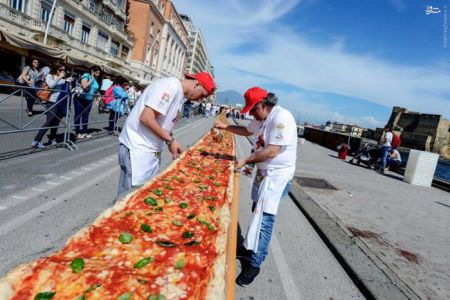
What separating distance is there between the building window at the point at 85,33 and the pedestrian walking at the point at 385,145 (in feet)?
117

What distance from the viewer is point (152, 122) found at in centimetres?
335

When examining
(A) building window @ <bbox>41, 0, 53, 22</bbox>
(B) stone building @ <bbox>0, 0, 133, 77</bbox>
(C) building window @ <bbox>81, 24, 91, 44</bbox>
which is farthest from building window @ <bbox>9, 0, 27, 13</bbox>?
(C) building window @ <bbox>81, 24, 91, 44</bbox>

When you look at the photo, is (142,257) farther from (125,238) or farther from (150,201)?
(150,201)

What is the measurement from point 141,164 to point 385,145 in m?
15.3

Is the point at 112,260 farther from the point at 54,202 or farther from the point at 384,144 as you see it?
the point at 384,144

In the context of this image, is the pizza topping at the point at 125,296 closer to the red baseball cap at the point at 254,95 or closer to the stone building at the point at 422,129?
the red baseball cap at the point at 254,95

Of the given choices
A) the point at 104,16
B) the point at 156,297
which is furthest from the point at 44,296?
the point at 104,16

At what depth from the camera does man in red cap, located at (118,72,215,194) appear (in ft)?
11.0

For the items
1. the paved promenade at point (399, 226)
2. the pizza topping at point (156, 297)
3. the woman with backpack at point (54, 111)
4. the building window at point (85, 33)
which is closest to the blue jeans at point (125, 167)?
the pizza topping at point (156, 297)

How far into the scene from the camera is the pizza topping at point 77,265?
2.33m

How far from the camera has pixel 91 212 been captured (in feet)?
16.7

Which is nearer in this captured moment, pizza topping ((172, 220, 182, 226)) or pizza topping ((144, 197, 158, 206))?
pizza topping ((172, 220, 182, 226))

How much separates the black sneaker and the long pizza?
0.65m

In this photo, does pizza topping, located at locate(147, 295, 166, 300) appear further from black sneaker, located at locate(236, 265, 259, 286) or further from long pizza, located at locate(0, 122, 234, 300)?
black sneaker, located at locate(236, 265, 259, 286)
